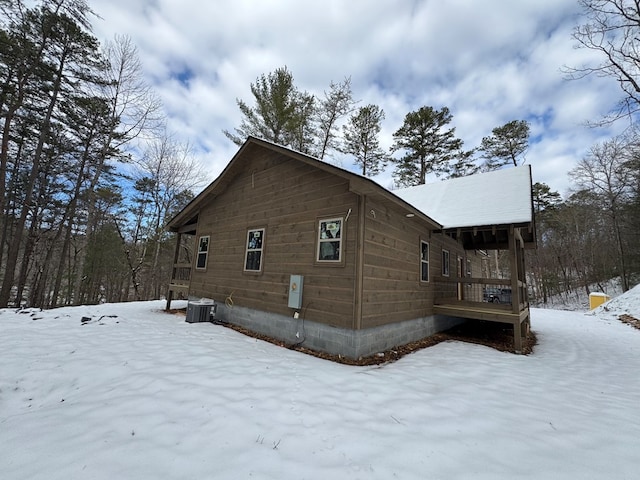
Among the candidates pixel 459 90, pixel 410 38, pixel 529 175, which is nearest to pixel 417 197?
pixel 529 175

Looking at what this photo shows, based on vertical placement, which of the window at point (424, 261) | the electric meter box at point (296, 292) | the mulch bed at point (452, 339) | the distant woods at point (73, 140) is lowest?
the mulch bed at point (452, 339)

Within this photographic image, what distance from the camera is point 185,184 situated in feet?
52.0

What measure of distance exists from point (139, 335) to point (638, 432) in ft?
26.4

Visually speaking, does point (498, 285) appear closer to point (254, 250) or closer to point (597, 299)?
point (254, 250)

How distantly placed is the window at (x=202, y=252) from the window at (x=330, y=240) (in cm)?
528

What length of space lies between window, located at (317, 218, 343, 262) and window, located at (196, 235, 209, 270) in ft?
17.3

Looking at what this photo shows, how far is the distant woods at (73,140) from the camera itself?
33.3 ft

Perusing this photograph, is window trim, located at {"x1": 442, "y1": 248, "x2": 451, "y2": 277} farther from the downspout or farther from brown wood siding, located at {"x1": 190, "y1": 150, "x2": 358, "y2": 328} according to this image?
brown wood siding, located at {"x1": 190, "y1": 150, "x2": 358, "y2": 328}

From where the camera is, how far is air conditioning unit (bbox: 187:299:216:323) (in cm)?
762

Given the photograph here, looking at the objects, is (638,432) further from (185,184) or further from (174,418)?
(185,184)

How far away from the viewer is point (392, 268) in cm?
594

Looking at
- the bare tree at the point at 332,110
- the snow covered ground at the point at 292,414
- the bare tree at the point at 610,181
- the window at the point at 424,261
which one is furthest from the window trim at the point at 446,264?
the bare tree at the point at 610,181

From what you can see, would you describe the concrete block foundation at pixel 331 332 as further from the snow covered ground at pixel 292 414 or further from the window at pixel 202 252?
the window at pixel 202 252

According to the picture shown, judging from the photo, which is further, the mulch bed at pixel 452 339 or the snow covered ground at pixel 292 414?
the mulch bed at pixel 452 339
